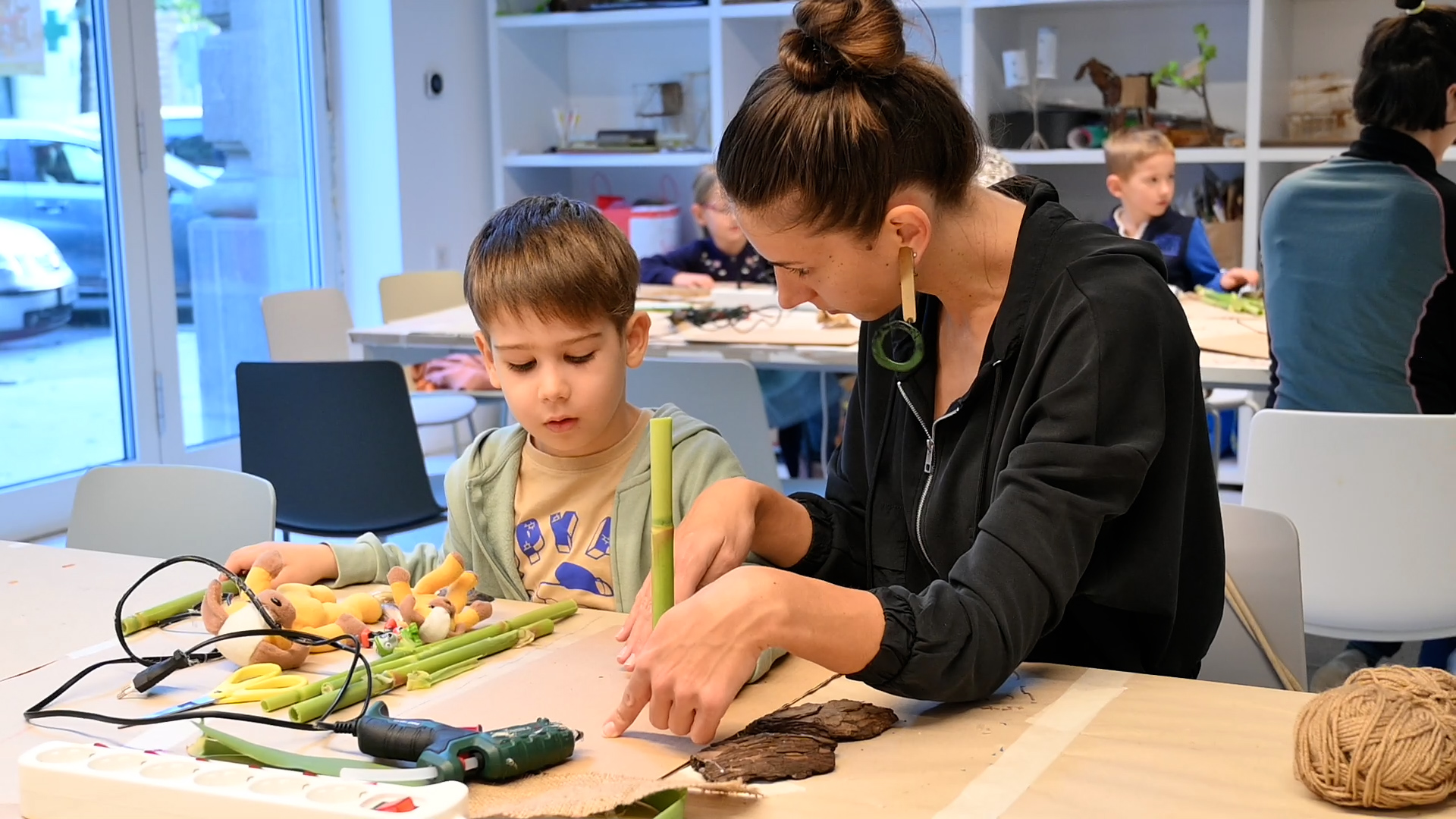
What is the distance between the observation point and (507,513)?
1.53 meters

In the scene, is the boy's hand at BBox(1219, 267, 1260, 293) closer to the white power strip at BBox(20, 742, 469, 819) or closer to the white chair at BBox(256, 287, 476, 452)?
the white chair at BBox(256, 287, 476, 452)

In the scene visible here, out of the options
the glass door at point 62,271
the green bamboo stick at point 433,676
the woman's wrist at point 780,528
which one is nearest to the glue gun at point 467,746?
the green bamboo stick at point 433,676

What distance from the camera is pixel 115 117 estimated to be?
13.3 feet

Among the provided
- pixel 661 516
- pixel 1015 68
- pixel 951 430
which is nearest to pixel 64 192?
pixel 1015 68

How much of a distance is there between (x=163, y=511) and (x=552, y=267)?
2.63ft

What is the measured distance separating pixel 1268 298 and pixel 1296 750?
1.85m

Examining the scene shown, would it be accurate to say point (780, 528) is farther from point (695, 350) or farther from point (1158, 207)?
point (1158, 207)

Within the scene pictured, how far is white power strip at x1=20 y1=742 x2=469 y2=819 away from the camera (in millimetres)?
805

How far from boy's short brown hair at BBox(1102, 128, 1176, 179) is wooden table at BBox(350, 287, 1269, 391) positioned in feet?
3.33

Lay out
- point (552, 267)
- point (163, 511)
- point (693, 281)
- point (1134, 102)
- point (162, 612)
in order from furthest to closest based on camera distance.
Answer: point (1134, 102) < point (693, 281) < point (163, 511) < point (552, 267) < point (162, 612)

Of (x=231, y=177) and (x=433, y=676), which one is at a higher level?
(x=231, y=177)

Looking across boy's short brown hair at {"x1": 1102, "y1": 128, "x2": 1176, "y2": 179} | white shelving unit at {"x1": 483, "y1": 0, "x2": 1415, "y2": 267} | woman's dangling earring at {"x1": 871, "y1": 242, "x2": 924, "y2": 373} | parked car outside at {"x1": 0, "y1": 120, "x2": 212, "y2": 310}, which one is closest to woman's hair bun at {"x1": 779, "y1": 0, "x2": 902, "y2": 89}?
woman's dangling earring at {"x1": 871, "y1": 242, "x2": 924, "y2": 373}

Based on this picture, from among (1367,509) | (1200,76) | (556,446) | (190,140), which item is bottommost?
(1367,509)

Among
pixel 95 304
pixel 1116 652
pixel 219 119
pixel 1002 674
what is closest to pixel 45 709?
pixel 1002 674
